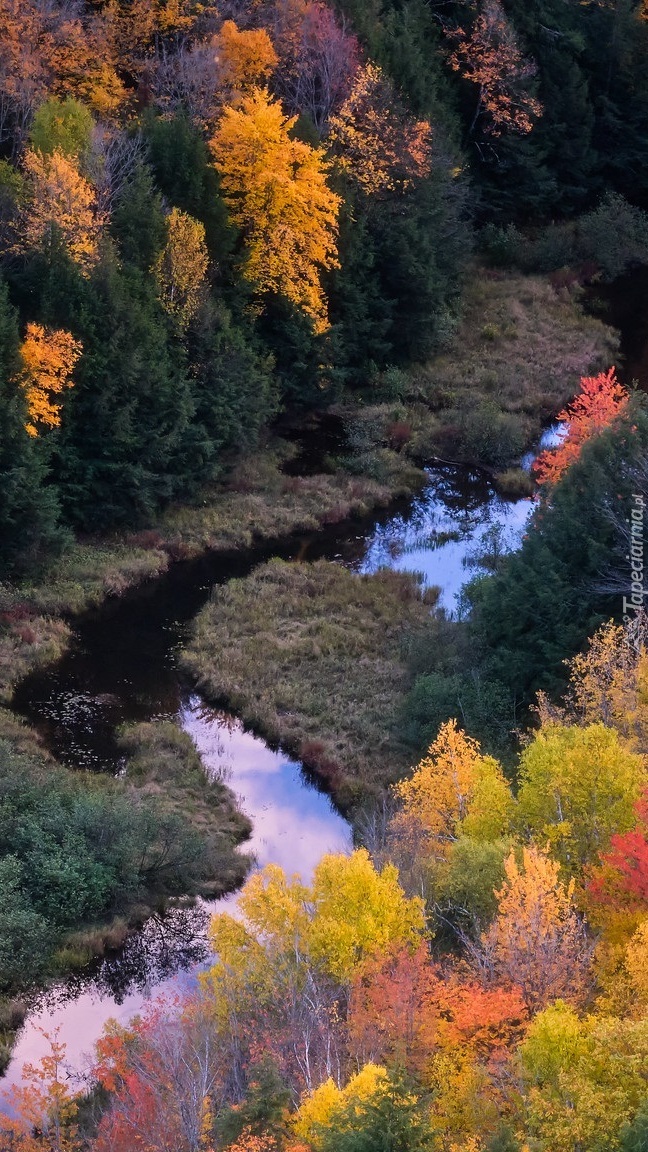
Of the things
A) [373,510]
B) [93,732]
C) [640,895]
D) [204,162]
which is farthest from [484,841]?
[204,162]

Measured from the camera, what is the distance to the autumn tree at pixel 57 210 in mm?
43156

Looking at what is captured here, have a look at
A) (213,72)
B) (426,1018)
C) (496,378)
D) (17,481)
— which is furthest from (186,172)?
(426,1018)

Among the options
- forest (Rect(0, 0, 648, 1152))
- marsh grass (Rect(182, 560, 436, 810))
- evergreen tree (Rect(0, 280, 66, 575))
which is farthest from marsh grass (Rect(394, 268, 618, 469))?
evergreen tree (Rect(0, 280, 66, 575))

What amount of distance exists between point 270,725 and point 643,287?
42389 millimetres

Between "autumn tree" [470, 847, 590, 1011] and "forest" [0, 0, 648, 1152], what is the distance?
0.26 ft

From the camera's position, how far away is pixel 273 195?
50531 mm

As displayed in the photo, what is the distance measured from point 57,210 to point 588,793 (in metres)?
28.4

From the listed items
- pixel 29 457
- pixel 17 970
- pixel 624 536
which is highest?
pixel 624 536

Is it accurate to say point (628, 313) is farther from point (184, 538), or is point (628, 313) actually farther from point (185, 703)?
point (185, 703)

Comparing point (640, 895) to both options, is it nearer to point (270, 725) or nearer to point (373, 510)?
point (270, 725)

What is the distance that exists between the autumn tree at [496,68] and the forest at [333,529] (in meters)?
0.23

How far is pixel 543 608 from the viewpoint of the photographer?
115 ft

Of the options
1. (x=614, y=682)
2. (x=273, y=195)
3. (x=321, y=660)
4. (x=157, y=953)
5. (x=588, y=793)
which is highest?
(x=273, y=195)

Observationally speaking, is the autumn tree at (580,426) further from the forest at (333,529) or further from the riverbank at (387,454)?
the riverbank at (387,454)
